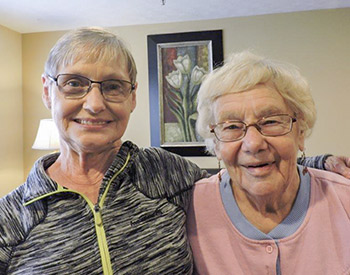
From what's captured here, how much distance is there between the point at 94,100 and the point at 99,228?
403 millimetres

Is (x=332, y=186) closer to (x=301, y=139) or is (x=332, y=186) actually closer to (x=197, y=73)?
(x=301, y=139)

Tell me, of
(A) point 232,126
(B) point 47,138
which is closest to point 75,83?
(A) point 232,126

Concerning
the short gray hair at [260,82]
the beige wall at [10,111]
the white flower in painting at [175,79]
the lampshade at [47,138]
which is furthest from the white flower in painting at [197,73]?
the short gray hair at [260,82]

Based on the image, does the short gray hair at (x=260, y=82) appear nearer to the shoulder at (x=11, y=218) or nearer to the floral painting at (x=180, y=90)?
the shoulder at (x=11, y=218)

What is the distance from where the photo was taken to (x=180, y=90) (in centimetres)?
353

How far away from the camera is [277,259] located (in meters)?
1.09

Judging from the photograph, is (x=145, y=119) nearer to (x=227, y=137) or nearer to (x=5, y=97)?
(x=5, y=97)

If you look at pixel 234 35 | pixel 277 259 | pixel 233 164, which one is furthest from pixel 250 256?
pixel 234 35

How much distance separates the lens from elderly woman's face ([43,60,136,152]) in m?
1.02

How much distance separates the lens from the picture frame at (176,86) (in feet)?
11.4

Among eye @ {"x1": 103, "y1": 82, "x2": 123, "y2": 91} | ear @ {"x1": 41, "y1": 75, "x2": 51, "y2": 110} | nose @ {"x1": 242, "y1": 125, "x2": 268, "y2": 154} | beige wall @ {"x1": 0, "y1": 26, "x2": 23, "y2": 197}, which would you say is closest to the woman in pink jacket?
nose @ {"x1": 242, "y1": 125, "x2": 268, "y2": 154}

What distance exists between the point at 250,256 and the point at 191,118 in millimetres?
2492

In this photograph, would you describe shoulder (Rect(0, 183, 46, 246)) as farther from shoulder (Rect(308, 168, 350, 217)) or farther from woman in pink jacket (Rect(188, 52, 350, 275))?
shoulder (Rect(308, 168, 350, 217))

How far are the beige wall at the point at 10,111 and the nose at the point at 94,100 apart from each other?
296cm
